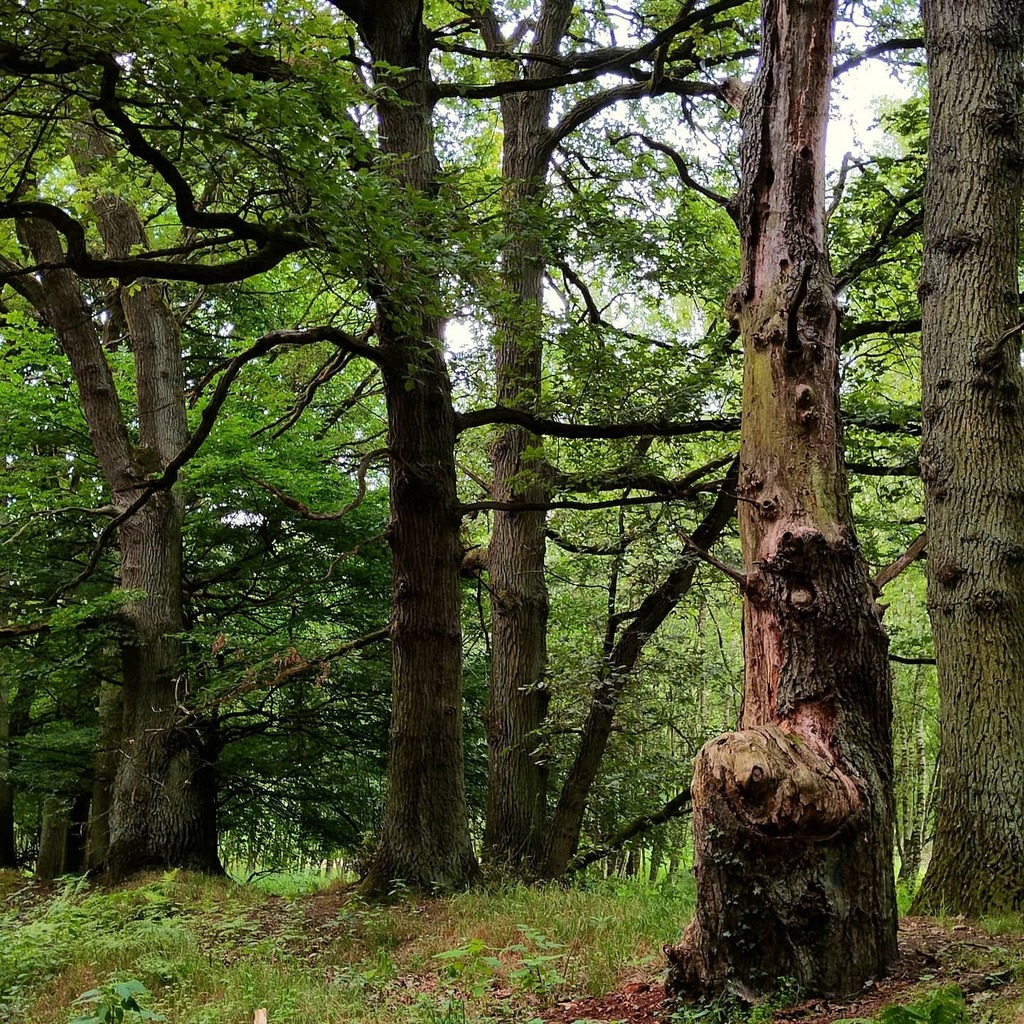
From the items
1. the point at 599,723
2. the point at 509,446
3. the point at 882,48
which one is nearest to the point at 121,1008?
the point at 599,723

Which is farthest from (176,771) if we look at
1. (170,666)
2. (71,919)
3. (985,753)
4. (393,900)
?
(985,753)

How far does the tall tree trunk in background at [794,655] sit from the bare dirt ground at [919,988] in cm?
13

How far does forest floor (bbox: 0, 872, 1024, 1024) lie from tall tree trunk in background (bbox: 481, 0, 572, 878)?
240 cm

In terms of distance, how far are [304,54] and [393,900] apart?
6564mm

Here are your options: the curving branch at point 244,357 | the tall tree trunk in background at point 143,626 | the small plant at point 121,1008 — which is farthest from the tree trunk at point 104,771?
the small plant at point 121,1008

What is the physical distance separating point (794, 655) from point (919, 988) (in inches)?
55.6

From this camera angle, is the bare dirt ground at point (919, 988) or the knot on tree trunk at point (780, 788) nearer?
the bare dirt ground at point (919, 988)

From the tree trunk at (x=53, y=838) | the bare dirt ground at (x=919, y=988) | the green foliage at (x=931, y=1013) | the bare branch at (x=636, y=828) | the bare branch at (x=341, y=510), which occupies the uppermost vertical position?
the bare branch at (x=341, y=510)

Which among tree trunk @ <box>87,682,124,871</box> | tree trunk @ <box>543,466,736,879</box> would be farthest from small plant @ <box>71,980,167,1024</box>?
tree trunk @ <box>87,682,124,871</box>

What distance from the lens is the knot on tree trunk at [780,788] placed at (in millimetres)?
3775

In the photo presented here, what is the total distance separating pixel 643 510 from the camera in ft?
34.6

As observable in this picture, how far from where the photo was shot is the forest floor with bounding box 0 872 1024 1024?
3814mm

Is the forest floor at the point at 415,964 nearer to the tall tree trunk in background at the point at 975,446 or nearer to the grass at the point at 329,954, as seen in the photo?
the grass at the point at 329,954

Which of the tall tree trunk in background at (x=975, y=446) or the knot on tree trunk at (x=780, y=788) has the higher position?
the tall tree trunk in background at (x=975, y=446)
